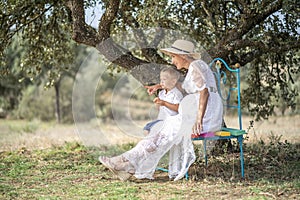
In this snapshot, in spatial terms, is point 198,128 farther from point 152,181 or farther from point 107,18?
point 107,18

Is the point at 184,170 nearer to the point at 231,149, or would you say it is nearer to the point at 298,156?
the point at 231,149

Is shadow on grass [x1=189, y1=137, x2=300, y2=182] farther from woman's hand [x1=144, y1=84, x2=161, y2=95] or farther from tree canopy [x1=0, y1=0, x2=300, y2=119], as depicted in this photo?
tree canopy [x1=0, y1=0, x2=300, y2=119]

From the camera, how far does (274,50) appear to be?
6.61 meters

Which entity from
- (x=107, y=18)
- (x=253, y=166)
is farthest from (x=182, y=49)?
(x=253, y=166)

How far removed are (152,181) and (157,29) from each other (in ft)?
9.28

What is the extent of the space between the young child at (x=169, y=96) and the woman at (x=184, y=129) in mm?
105

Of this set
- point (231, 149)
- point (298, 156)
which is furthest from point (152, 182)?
point (298, 156)

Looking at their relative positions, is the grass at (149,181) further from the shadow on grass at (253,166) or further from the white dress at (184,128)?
the white dress at (184,128)

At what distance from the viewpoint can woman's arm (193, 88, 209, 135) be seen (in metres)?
5.30

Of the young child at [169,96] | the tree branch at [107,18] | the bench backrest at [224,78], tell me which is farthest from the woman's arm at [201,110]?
the tree branch at [107,18]

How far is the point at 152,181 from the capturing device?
5512 millimetres

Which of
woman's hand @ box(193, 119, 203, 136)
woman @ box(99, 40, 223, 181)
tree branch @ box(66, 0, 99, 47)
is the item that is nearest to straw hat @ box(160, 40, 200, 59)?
woman @ box(99, 40, 223, 181)

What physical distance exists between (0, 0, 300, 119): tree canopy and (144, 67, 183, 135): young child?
85 cm

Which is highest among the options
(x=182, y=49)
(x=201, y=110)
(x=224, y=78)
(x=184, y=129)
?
(x=182, y=49)
